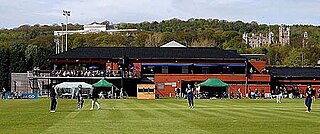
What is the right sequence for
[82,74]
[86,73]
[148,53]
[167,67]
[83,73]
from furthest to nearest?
1. [148,53]
2. [167,67]
3. [86,73]
4. [83,73]
5. [82,74]

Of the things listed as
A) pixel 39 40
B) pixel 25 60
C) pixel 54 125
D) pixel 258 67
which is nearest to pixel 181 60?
pixel 258 67

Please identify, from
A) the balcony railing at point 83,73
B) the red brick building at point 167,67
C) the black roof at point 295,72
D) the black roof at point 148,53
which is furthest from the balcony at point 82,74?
the black roof at point 295,72

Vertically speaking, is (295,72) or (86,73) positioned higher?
(295,72)

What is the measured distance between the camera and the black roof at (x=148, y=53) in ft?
323

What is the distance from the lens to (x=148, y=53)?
102m

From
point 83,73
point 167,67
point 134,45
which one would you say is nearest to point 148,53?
point 167,67

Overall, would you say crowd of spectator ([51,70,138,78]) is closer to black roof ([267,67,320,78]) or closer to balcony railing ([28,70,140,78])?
→ balcony railing ([28,70,140,78])

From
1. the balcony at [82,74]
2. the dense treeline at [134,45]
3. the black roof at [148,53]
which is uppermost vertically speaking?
the dense treeline at [134,45]

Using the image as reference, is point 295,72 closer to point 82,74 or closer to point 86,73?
point 86,73

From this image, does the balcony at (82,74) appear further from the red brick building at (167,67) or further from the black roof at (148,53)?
the black roof at (148,53)

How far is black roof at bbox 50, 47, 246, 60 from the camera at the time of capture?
9856cm

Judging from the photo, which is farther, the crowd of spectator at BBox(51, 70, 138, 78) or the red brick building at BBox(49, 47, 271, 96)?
the red brick building at BBox(49, 47, 271, 96)

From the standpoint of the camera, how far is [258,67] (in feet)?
332

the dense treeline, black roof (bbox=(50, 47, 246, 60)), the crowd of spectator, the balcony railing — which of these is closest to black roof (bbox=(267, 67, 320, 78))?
black roof (bbox=(50, 47, 246, 60))
